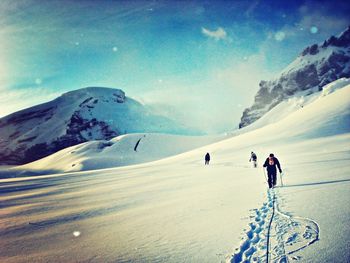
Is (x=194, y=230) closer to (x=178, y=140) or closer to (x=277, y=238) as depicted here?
(x=277, y=238)

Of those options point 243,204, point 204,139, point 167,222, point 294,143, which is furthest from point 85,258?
point 204,139

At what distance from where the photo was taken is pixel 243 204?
8.18 meters

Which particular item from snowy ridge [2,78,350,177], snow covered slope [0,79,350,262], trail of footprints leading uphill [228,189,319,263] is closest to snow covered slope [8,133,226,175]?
snowy ridge [2,78,350,177]

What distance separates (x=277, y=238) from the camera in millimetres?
4863

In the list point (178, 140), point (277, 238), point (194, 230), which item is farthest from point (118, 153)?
point (277, 238)

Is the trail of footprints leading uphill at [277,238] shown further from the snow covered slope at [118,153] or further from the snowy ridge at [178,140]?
the snow covered slope at [118,153]

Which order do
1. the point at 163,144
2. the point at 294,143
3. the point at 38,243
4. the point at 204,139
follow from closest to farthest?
1. the point at 38,243
2. the point at 294,143
3. the point at 163,144
4. the point at 204,139

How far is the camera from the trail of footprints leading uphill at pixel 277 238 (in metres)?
4.14

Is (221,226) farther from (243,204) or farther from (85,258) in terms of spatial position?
(85,258)

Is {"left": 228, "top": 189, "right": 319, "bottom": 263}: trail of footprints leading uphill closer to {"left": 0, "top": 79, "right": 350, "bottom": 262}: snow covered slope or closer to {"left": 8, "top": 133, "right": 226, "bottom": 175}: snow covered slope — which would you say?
{"left": 0, "top": 79, "right": 350, "bottom": 262}: snow covered slope

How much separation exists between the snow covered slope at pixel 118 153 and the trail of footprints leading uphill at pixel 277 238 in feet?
222

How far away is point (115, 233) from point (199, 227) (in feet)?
7.25

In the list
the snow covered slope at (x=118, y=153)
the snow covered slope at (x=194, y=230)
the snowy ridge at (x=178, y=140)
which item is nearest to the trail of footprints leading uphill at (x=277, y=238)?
the snow covered slope at (x=194, y=230)

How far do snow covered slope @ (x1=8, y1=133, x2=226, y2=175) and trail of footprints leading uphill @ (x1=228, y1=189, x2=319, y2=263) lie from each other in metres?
67.8
